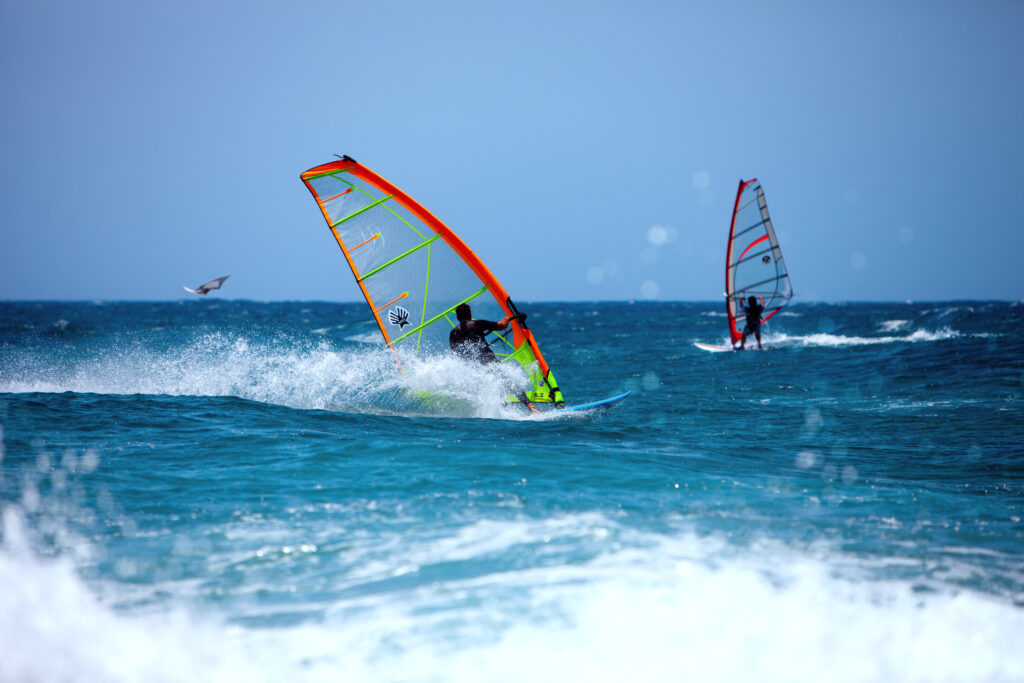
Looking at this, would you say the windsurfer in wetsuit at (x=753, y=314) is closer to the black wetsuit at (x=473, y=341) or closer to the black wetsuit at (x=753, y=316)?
the black wetsuit at (x=753, y=316)

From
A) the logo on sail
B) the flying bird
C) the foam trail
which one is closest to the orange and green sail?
the logo on sail

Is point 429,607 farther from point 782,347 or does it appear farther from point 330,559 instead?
point 782,347

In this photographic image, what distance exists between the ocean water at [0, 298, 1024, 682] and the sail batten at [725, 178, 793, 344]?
32.7 feet

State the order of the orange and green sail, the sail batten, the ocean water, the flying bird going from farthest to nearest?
1. the sail batten
2. the flying bird
3. the orange and green sail
4. the ocean water

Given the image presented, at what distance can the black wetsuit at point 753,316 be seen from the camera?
1750cm

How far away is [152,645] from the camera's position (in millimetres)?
2514

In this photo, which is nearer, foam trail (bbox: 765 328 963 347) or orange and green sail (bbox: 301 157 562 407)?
orange and green sail (bbox: 301 157 562 407)

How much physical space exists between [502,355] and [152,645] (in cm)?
518

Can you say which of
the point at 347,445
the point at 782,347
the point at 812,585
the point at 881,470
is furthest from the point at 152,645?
the point at 782,347

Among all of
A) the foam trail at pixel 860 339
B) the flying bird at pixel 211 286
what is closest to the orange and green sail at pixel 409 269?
the flying bird at pixel 211 286

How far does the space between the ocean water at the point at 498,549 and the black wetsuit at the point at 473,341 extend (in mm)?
638

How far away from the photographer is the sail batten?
643 inches

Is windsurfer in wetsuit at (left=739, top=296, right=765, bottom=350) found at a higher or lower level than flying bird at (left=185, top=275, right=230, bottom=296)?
lower

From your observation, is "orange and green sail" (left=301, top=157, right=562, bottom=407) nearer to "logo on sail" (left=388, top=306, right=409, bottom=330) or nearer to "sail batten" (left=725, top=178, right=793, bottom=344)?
"logo on sail" (left=388, top=306, right=409, bottom=330)
